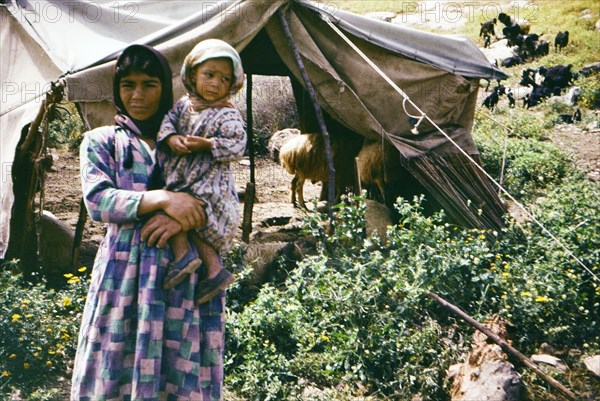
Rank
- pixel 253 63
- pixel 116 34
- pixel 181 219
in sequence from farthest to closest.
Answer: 1. pixel 253 63
2. pixel 116 34
3. pixel 181 219

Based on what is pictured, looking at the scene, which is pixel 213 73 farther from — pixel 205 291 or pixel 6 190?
pixel 6 190

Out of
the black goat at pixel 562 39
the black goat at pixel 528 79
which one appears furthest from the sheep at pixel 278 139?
the black goat at pixel 562 39

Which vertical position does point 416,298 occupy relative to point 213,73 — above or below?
below

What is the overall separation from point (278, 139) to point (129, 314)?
8.01 m

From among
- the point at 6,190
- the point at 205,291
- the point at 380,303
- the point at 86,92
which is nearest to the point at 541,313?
the point at 380,303

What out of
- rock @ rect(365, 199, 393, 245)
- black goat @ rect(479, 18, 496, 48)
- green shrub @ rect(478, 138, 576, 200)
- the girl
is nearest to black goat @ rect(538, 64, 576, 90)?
green shrub @ rect(478, 138, 576, 200)

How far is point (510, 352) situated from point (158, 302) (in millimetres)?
2685

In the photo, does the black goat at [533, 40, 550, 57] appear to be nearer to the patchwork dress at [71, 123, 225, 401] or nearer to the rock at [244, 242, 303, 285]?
the rock at [244, 242, 303, 285]

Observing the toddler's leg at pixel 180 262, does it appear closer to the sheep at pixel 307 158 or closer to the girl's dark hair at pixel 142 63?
the girl's dark hair at pixel 142 63

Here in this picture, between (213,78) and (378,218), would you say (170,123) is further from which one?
(378,218)

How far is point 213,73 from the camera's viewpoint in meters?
2.49

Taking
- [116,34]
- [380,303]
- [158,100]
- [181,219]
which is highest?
[116,34]

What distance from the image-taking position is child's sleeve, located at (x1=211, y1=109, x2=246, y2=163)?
2.41 metres

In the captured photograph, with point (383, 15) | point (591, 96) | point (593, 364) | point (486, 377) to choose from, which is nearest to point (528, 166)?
point (591, 96)
